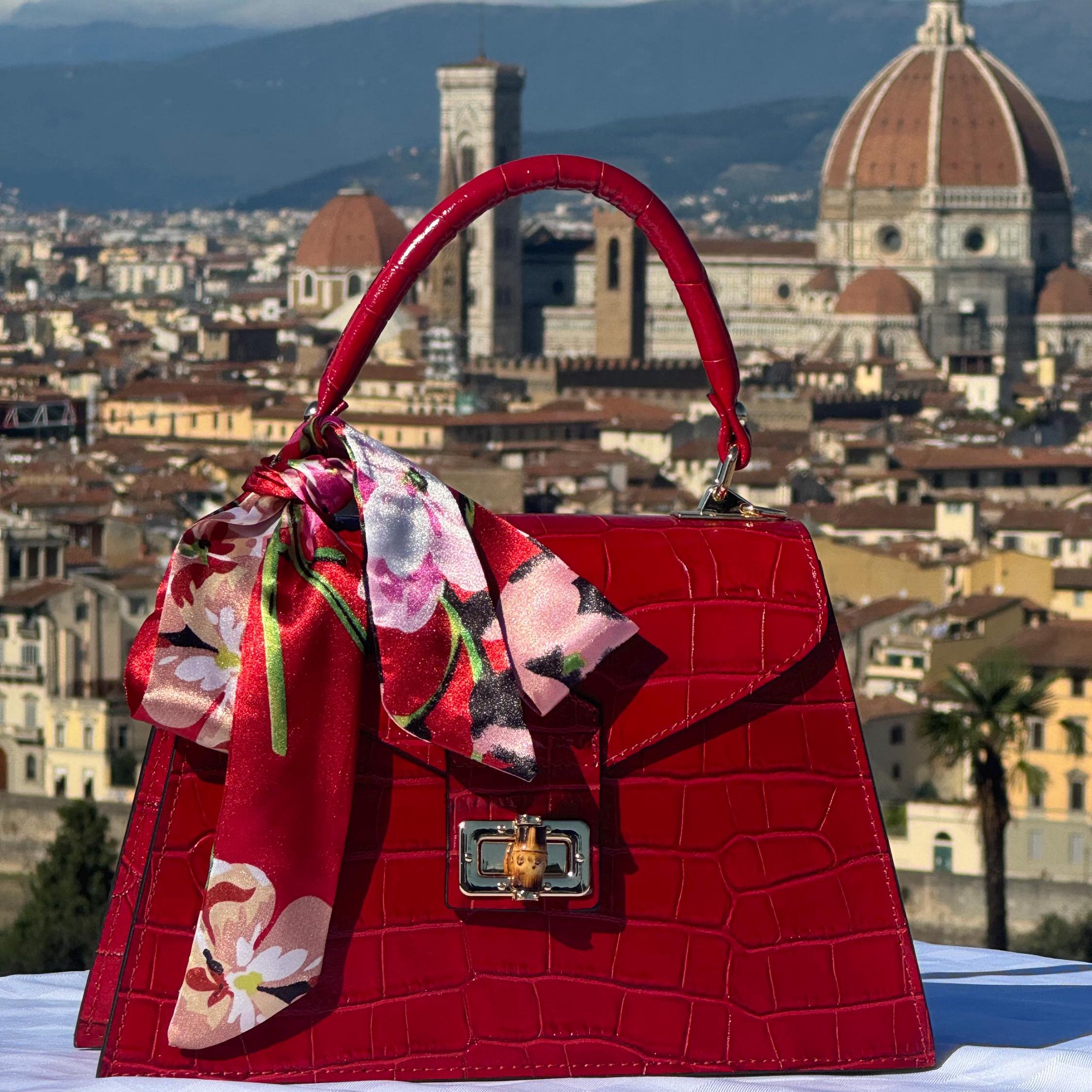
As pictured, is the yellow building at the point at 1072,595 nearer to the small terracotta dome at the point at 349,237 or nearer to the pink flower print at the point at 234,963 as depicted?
the pink flower print at the point at 234,963

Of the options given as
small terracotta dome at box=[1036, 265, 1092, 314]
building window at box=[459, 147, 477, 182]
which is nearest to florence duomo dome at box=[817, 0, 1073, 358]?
small terracotta dome at box=[1036, 265, 1092, 314]

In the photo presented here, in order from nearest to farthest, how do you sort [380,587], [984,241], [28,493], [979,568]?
[380,587] < [979,568] < [28,493] < [984,241]

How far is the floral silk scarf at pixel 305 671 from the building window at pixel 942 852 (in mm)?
12121

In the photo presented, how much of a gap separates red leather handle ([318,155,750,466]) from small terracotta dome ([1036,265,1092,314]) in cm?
5501

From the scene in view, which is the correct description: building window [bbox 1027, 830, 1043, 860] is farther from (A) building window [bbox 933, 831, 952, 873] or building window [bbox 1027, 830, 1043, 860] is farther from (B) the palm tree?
(B) the palm tree

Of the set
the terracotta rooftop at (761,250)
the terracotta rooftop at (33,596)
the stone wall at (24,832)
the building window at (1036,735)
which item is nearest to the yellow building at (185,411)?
the terracotta rooftop at (33,596)

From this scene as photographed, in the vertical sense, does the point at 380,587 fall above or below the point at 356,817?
above

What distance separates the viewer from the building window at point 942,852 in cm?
1359

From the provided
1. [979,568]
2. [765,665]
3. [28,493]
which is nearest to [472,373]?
[28,493]

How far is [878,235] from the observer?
56938 millimetres

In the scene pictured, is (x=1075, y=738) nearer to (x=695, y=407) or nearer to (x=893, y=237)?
(x=695, y=407)

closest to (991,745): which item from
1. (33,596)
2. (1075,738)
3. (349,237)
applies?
(1075,738)

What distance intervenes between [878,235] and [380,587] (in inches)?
2209

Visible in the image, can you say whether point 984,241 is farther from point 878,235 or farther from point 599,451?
point 599,451
